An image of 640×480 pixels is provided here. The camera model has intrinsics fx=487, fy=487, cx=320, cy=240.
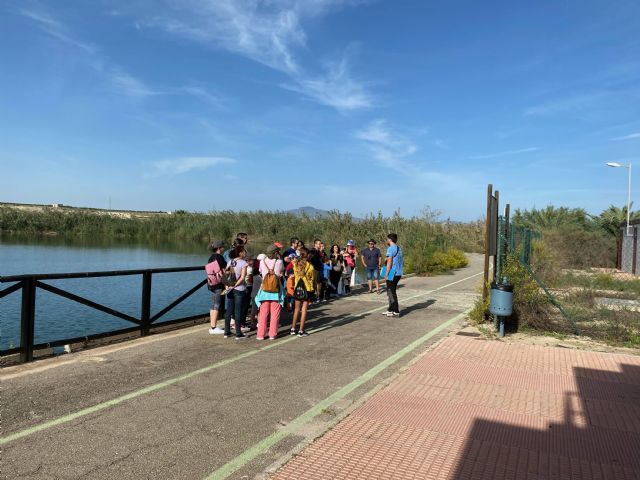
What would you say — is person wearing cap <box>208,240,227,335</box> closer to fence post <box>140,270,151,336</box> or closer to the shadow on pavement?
fence post <box>140,270,151,336</box>

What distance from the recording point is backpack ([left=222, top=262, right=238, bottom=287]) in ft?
27.7

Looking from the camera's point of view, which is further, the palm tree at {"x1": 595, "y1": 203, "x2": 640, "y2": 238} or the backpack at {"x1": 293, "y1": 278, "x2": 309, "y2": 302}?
the palm tree at {"x1": 595, "y1": 203, "x2": 640, "y2": 238}

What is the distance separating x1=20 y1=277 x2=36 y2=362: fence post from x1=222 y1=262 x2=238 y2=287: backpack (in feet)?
9.44

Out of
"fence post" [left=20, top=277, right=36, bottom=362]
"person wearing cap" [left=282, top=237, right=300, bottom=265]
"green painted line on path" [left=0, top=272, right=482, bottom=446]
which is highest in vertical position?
"person wearing cap" [left=282, top=237, right=300, bottom=265]

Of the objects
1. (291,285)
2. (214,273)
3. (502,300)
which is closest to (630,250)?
(502,300)

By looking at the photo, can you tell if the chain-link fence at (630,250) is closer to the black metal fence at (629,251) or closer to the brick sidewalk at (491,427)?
the black metal fence at (629,251)

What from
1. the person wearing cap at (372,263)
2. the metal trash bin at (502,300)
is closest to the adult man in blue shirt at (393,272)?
the metal trash bin at (502,300)

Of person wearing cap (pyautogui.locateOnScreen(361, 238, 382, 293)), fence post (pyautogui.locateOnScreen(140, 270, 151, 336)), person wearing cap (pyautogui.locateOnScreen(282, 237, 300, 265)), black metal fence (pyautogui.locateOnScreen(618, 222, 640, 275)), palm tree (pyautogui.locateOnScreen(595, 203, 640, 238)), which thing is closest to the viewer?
fence post (pyautogui.locateOnScreen(140, 270, 151, 336))

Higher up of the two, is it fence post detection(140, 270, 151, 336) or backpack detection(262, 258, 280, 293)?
backpack detection(262, 258, 280, 293)

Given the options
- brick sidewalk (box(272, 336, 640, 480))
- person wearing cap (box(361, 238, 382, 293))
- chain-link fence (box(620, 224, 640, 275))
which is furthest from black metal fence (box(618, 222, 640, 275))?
brick sidewalk (box(272, 336, 640, 480))

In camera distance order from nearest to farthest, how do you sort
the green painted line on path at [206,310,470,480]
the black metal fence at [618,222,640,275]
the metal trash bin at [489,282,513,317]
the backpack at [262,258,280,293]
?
the green painted line on path at [206,310,470,480] → the backpack at [262,258,280,293] → the metal trash bin at [489,282,513,317] → the black metal fence at [618,222,640,275]

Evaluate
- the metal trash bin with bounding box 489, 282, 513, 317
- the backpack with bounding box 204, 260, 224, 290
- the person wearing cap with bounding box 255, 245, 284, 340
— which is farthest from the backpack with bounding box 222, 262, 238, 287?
the metal trash bin with bounding box 489, 282, 513, 317

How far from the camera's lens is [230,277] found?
334 inches

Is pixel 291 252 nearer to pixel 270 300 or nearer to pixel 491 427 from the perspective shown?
pixel 270 300
